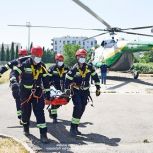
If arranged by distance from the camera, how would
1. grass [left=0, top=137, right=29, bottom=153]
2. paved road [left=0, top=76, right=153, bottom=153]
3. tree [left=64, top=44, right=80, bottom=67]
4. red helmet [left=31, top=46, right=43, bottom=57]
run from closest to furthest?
grass [left=0, top=137, right=29, bottom=153] < paved road [left=0, top=76, right=153, bottom=153] < red helmet [left=31, top=46, right=43, bottom=57] < tree [left=64, top=44, right=80, bottom=67]

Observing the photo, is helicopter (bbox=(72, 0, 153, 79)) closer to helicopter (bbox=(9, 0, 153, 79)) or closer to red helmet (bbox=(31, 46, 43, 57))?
helicopter (bbox=(9, 0, 153, 79))

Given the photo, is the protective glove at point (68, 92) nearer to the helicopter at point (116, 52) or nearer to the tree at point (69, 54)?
the helicopter at point (116, 52)

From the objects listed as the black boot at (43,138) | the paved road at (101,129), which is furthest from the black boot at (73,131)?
the black boot at (43,138)

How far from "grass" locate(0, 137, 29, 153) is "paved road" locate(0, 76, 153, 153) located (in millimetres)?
376

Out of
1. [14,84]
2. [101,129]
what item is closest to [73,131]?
[101,129]

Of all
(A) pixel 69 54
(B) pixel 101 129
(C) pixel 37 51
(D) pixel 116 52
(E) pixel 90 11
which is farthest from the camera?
(A) pixel 69 54

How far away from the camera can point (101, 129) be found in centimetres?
1014

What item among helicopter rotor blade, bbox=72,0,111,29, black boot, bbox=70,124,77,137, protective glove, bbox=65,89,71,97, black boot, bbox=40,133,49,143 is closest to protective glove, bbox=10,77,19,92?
protective glove, bbox=65,89,71,97

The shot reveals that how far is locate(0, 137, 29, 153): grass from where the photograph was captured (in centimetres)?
723

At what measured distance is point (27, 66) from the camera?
8719mm

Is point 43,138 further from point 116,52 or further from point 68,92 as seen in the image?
point 116,52

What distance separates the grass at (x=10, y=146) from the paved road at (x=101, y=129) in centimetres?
38

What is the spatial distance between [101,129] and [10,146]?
3.17 meters

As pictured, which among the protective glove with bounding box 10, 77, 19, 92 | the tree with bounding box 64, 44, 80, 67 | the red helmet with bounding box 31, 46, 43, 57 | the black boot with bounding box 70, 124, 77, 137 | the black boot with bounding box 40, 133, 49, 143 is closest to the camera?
the black boot with bounding box 40, 133, 49, 143
